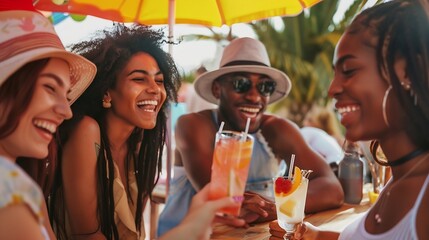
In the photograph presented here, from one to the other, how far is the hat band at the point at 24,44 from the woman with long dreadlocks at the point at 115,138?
0.83 meters

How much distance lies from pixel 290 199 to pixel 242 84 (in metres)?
1.42

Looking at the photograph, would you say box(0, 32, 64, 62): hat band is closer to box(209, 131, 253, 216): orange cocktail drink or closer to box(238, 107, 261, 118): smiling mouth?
box(209, 131, 253, 216): orange cocktail drink

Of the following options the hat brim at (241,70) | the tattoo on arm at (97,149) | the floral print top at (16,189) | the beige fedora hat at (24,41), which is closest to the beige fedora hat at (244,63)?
the hat brim at (241,70)

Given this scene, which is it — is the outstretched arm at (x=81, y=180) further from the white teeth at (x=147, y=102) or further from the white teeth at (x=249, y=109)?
the white teeth at (x=249, y=109)

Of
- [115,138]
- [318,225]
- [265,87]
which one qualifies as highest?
[265,87]

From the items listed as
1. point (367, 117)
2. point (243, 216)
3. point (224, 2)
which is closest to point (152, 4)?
point (224, 2)

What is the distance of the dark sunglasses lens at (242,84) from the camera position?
3.37 m

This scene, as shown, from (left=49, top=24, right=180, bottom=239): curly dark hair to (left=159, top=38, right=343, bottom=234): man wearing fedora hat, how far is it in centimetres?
37

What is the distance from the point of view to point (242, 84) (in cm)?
337

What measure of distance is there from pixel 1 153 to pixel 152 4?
84.4 inches

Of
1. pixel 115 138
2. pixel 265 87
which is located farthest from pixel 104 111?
pixel 265 87

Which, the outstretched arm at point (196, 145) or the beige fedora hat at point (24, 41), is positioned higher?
the beige fedora hat at point (24, 41)

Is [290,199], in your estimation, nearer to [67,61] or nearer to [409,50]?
[409,50]

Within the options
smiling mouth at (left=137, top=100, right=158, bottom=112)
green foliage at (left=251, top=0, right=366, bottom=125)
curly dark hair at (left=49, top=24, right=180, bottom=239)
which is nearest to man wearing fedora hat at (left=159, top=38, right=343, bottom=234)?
curly dark hair at (left=49, top=24, right=180, bottom=239)
